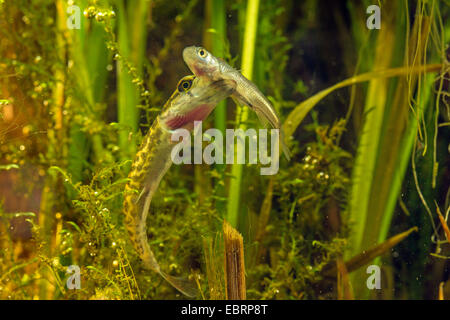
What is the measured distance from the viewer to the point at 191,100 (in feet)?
3.55

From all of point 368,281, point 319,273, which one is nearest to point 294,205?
point 319,273

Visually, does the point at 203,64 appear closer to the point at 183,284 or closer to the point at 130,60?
the point at 130,60

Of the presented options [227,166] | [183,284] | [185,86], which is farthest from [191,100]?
[183,284]

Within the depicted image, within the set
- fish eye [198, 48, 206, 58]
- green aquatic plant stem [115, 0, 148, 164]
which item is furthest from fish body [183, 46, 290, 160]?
green aquatic plant stem [115, 0, 148, 164]

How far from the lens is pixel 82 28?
4.61ft

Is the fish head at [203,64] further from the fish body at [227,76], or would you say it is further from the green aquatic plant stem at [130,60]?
the green aquatic plant stem at [130,60]

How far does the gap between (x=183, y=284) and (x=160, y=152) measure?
42 cm

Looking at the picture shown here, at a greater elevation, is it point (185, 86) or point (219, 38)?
point (219, 38)

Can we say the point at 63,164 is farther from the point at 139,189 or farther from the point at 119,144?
the point at 139,189

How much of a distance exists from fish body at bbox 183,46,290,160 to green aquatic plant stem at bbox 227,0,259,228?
15cm

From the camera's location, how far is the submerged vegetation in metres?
1.25

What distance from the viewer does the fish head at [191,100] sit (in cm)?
107

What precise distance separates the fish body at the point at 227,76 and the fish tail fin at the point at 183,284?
1.81 ft
